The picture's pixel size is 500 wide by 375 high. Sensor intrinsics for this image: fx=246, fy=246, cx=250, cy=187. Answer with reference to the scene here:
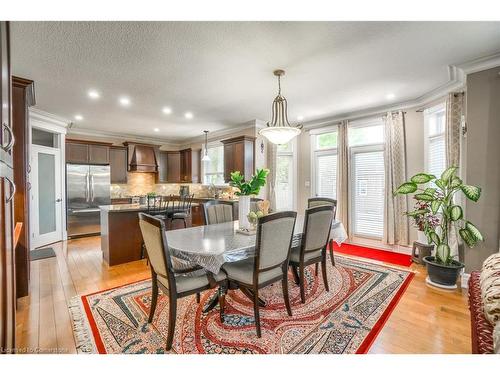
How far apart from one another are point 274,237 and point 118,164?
5958 mm

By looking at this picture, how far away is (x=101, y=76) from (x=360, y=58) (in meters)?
3.19

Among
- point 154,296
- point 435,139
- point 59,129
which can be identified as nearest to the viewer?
point 154,296

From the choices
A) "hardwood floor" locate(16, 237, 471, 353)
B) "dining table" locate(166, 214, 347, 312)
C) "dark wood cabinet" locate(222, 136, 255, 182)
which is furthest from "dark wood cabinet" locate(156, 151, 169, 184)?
"dining table" locate(166, 214, 347, 312)

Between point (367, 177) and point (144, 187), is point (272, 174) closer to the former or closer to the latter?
point (367, 177)

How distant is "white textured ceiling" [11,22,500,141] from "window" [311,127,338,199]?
39.6 inches

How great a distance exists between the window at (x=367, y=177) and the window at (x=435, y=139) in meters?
0.70

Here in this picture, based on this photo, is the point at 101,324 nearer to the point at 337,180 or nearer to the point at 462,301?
the point at 462,301

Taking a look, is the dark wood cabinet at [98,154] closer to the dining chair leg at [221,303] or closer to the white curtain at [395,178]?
the dining chair leg at [221,303]

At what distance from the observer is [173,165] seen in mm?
7754

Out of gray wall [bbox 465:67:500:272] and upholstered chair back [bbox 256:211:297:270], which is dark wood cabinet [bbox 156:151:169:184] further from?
gray wall [bbox 465:67:500:272]

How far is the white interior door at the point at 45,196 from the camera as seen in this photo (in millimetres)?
4758

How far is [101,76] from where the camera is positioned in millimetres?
3189

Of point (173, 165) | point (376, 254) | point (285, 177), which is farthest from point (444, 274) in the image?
point (173, 165)

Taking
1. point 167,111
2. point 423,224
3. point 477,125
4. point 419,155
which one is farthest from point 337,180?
point 167,111
